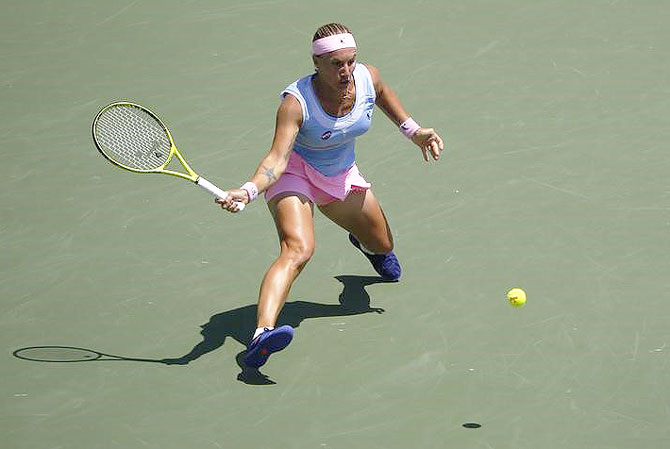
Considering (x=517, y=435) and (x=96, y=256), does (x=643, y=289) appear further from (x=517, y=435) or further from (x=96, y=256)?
(x=96, y=256)

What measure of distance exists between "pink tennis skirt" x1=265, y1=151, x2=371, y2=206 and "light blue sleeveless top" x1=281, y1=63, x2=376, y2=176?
32mm

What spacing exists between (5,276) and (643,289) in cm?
375

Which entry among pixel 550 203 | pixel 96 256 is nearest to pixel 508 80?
pixel 550 203

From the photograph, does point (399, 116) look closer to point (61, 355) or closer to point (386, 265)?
point (386, 265)

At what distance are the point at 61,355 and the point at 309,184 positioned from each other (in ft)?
5.38

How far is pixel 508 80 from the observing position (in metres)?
9.69

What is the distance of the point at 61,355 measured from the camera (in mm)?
6957

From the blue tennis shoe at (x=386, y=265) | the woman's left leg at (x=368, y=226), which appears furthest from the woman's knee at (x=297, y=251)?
the blue tennis shoe at (x=386, y=265)

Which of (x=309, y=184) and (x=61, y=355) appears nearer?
(x=61, y=355)

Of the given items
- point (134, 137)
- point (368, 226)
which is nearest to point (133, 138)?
point (134, 137)

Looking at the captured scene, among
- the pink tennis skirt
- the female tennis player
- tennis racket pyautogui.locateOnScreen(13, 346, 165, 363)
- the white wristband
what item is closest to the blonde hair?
the female tennis player

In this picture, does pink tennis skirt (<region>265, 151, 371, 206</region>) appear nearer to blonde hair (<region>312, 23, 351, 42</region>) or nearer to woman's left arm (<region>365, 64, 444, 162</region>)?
woman's left arm (<region>365, 64, 444, 162</region>)

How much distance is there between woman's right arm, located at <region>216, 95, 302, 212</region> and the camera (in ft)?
21.9

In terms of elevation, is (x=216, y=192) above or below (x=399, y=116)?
below
